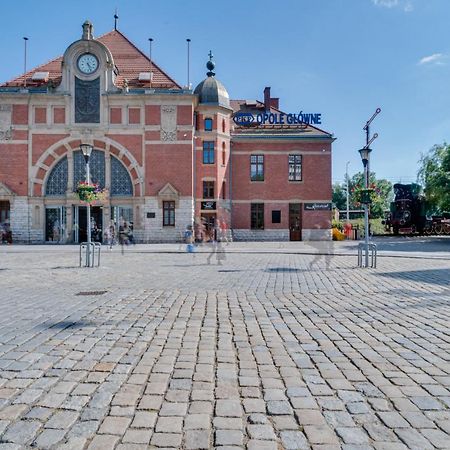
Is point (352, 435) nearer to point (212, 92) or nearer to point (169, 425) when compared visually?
point (169, 425)

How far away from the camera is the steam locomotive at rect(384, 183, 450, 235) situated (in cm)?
4528

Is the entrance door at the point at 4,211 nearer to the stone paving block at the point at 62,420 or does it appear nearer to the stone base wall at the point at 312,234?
the stone base wall at the point at 312,234

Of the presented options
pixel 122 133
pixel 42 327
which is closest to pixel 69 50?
pixel 122 133

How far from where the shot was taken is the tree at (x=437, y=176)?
103 feet

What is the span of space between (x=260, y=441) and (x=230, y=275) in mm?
9331

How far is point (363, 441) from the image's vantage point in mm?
2684

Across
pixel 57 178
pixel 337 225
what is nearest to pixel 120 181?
pixel 57 178

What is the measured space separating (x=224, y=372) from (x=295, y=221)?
34.4m

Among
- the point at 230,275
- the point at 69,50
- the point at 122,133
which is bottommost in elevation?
the point at 230,275

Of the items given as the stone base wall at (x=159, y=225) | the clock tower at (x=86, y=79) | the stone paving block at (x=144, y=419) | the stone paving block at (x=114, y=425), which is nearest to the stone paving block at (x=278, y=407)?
the stone paving block at (x=144, y=419)

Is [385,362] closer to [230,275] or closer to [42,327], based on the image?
[42,327]

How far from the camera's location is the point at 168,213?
33531mm

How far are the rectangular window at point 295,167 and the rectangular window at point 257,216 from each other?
389 cm

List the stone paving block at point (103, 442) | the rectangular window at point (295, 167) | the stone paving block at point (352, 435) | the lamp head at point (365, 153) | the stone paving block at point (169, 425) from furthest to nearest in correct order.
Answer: the rectangular window at point (295, 167) < the lamp head at point (365, 153) < the stone paving block at point (169, 425) < the stone paving block at point (352, 435) < the stone paving block at point (103, 442)
